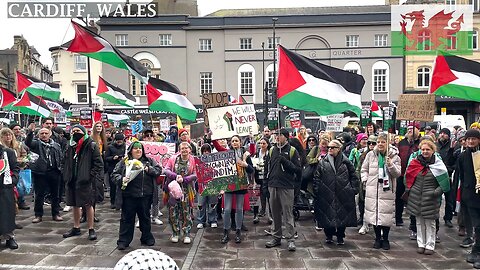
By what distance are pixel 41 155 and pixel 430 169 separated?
7.26 meters

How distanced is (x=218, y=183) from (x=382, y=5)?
46443mm

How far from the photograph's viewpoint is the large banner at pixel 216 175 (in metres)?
7.97

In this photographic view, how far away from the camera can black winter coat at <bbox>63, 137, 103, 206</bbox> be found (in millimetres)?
7875

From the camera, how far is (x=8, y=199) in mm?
7316

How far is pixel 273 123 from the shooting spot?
19.4 meters

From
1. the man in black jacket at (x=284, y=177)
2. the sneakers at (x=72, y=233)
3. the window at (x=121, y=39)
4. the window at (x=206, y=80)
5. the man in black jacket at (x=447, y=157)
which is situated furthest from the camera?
the window at (x=206, y=80)

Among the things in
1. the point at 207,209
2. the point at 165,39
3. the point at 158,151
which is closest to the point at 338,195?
the point at 207,209

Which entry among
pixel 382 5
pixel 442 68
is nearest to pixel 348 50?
pixel 382 5

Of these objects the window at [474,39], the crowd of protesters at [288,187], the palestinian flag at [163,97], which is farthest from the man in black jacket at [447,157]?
the window at [474,39]

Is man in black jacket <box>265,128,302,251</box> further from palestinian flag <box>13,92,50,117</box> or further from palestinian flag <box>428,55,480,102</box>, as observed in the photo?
palestinian flag <box>13,92,50,117</box>

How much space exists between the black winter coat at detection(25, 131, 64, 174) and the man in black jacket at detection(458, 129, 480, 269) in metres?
7.52

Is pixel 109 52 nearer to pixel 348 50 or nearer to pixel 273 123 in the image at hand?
pixel 273 123

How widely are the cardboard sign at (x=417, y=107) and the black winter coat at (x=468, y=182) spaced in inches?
54.1

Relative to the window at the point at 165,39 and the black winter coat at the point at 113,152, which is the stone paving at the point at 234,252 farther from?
the window at the point at 165,39
